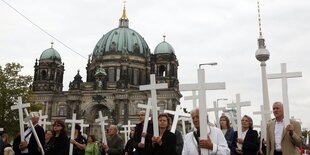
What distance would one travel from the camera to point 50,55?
196ft

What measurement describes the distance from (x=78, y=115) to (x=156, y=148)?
50074mm

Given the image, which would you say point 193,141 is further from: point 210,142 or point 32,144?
point 32,144

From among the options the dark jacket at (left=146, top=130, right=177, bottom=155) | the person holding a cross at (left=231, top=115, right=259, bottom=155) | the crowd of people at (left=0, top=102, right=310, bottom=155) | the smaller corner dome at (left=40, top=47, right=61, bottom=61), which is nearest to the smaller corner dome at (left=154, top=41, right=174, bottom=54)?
the smaller corner dome at (left=40, top=47, right=61, bottom=61)

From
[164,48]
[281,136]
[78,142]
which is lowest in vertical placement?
[78,142]

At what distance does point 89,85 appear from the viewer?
5700 cm

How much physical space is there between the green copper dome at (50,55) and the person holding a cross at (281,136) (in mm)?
56679

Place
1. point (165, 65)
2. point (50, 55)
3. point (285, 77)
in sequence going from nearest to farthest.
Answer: point (285, 77) < point (165, 65) < point (50, 55)

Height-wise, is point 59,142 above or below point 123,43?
below

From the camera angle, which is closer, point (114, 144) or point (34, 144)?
point (34, 144)

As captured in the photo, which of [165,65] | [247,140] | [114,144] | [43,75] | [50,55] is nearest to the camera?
[247,140]

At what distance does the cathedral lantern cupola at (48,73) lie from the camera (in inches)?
2286

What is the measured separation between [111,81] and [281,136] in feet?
173

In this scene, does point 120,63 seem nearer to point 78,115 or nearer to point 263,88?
point 78,115

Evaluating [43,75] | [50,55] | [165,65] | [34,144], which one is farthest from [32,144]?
[50,55]
